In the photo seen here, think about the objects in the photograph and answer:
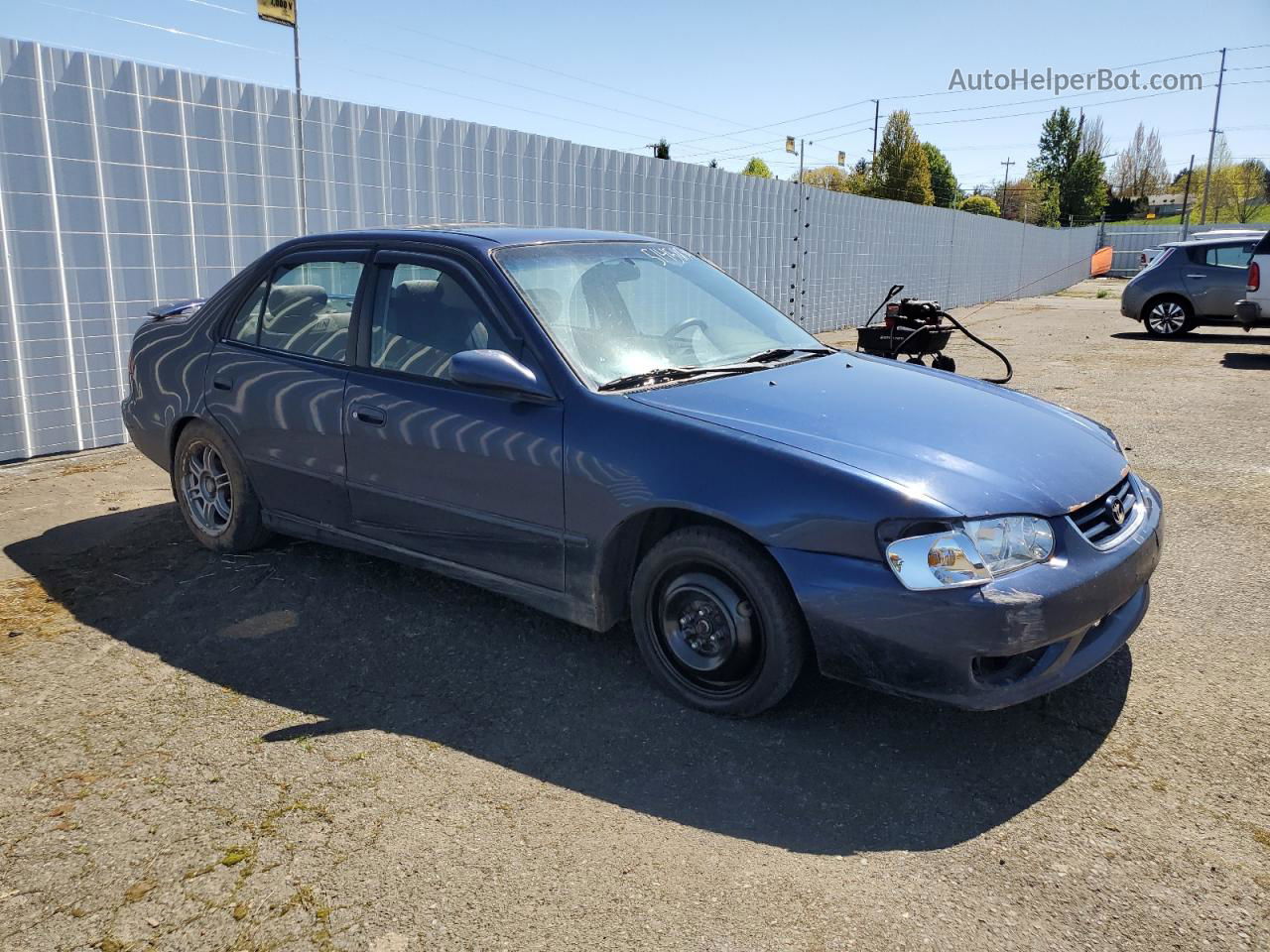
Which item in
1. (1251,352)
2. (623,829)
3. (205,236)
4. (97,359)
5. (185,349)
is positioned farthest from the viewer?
(1251,352)

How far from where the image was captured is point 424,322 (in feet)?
13.7

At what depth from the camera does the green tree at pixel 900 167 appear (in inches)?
3014

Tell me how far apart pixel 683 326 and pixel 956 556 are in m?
1.77

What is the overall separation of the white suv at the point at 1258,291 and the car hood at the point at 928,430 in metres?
12.3

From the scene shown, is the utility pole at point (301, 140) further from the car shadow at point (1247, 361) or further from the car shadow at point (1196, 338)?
the car shadow at point (1196, 338)

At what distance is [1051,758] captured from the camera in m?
3.19

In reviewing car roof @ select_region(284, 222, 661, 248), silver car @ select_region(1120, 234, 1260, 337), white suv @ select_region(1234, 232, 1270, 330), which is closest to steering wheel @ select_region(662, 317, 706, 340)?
car roof @ select_region(284, 222, 661, 248)

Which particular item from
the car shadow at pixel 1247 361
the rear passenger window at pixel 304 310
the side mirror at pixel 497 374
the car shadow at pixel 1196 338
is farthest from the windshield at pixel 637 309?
the car shadow at pixel 1196 338

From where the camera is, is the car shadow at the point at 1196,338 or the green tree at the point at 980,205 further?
the green tree at the point at 980,205

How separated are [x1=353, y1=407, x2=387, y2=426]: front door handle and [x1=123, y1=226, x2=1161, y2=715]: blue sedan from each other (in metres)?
0.01

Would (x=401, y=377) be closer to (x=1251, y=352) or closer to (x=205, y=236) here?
(x=205, y=236)

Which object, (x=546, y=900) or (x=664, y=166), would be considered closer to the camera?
(x=546, y=900)

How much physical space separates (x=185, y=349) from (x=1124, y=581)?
4498 millimetres

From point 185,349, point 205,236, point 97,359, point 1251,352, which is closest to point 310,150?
point 205,236
